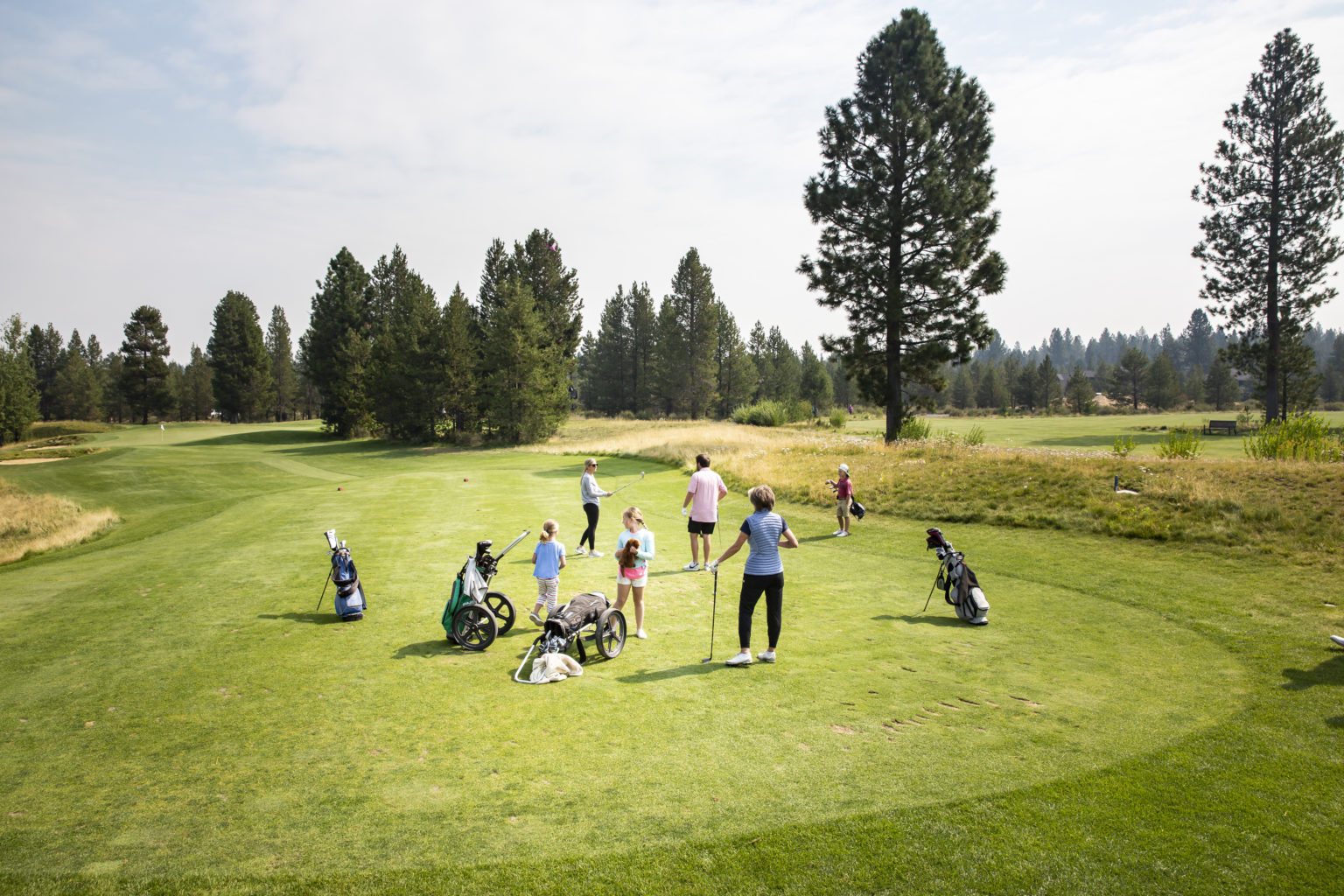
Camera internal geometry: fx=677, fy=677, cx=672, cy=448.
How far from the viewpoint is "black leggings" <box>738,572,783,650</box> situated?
27.3ft

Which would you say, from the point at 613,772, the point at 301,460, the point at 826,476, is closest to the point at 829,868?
the point at 613,772

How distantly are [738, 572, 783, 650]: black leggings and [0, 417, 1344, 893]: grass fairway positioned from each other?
0.48 meters

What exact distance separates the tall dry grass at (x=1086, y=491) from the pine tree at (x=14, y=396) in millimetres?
70002

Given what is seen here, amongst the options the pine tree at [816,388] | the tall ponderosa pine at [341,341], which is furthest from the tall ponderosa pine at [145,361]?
the pine tree at [816,388]

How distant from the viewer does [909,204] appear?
109ft

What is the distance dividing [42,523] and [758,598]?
26.6 m

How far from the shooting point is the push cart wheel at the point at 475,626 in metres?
9.20

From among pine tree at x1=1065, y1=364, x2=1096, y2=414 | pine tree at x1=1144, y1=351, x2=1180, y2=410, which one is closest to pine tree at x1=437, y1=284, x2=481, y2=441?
pine tree at x1=1065, y1=364, x2=1096, y2=414

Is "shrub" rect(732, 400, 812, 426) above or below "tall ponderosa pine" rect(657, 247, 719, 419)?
below

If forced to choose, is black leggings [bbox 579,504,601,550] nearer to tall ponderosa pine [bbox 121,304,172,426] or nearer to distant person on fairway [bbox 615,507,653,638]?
distant person on fairway [bbox 615,507,653,638]

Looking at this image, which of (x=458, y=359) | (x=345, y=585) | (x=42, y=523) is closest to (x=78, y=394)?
(x=458, y=359)

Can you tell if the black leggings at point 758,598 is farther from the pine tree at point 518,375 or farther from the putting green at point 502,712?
the pine tree at point 518,375

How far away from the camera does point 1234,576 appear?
13.3m

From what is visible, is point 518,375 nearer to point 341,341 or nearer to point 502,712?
point 341,341
